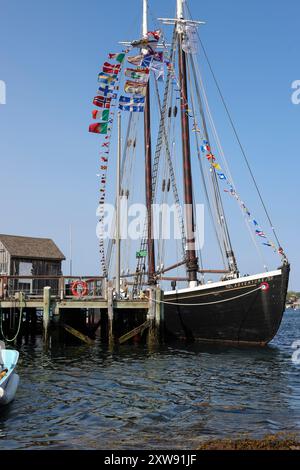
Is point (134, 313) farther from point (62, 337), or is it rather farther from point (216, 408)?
point (216, 408)

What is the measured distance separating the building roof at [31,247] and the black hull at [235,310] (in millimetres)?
15469

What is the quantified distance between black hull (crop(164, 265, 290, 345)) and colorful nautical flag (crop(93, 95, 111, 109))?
564 inches

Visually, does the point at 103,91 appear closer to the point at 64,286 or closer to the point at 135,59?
the point at 135,59

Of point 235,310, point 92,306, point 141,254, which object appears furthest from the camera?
point 141,254

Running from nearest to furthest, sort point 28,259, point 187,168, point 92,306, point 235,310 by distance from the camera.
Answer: point 235,310 → point 92,306 → point 187,168 → point 28,259

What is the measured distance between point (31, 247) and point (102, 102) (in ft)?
45.7

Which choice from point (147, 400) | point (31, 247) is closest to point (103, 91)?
point (31, 247)

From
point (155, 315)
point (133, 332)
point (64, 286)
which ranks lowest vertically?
point (133, 332)

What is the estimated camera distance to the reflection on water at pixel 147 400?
11406mm

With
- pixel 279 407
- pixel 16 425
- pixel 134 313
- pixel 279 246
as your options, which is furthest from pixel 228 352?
pixel 16 425

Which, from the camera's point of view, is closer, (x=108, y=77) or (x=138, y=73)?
(x=108, y=77)

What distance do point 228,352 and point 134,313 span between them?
8.69 m

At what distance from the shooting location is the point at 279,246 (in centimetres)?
2703

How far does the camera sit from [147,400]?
15250 millimetres
